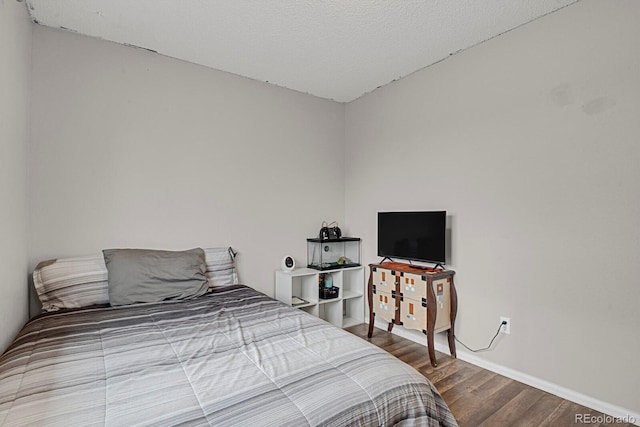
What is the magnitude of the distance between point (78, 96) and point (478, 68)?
3038 millimetres

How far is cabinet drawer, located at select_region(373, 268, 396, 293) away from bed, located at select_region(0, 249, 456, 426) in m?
1.29

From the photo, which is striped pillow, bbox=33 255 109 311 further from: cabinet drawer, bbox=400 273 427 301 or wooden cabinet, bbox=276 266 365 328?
cabinet drawer, bbox=400 273 427 301

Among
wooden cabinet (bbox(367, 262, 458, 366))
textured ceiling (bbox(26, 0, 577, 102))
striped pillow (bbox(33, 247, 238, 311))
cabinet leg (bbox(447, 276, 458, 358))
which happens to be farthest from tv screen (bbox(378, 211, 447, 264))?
striped pillow (bbox(33, 247, 238, 311))

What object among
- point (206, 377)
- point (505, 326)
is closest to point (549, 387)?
point (505, 326)

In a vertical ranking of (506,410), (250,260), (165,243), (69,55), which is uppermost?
(69,55)

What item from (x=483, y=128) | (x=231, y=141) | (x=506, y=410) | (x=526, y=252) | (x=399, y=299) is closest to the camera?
(x=506, y=410)

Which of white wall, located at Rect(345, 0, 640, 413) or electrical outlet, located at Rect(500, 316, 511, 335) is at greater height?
white wall, located at Rect(345, 0, 640, 413)

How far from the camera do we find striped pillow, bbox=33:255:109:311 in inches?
84.0

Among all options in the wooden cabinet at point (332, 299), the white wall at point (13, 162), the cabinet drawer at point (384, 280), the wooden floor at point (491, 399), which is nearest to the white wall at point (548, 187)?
the wooden floor at point (491, 399)

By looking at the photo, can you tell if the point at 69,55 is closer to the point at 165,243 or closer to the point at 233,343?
the point at 165,243

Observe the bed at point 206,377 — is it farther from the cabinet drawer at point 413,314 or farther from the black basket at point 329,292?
the black basket at point 329,292

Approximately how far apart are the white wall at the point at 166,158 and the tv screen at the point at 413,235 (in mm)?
819

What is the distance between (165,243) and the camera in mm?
2752

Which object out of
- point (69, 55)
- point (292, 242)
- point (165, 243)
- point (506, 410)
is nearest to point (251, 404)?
point (506, 410)
